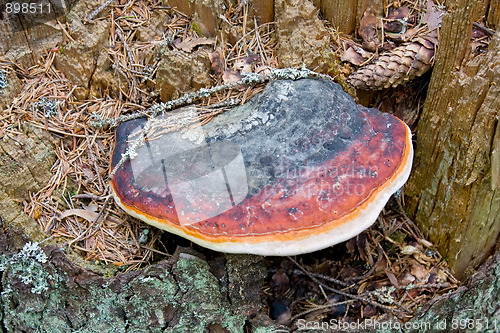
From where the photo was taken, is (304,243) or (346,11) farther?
(346,11)

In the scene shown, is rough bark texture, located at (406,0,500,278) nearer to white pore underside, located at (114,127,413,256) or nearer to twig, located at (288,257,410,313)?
twig, located at (288,257,410,313)

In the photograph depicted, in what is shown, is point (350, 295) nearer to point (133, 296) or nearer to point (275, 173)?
point (275, 173)

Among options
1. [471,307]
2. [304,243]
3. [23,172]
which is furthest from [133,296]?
[471,307]

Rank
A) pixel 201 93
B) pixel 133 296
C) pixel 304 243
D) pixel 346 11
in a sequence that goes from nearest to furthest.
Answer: pixel 304 243
pixel 133 296
pixel 201 93
pixel 346 11

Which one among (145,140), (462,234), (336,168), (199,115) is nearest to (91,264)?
(145,140)

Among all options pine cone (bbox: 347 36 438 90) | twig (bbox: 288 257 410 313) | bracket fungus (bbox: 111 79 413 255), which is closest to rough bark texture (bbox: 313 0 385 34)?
pine cone (bbox: 347 36 438 90)

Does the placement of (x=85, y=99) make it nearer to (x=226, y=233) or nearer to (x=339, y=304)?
(x=226, y=233)
